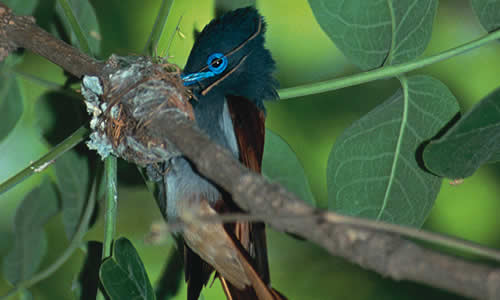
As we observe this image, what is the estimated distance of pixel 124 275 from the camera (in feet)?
4.24

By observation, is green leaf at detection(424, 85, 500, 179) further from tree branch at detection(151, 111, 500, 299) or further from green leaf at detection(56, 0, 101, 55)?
green leaf at detection(56, 0, 101, 55)

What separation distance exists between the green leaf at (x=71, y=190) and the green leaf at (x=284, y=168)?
673mm

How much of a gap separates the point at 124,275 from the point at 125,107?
478 mm

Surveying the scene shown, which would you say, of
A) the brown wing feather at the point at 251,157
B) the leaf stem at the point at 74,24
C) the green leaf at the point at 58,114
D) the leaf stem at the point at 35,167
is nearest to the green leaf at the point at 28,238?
the green leaf at the point at 58,114

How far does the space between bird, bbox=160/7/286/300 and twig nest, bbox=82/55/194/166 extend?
0.14m

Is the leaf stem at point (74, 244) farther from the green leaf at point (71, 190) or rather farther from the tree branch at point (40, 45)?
the tree branch at point (40, 45)

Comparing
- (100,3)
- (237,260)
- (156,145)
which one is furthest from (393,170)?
(100,3)

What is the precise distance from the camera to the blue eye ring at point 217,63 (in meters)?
1.95

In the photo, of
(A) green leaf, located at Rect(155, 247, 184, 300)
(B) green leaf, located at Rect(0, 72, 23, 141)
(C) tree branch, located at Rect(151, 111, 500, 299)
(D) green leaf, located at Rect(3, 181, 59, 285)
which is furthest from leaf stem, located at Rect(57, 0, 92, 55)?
(C) tree branch, located at Rect(151, 111, 500, 299)

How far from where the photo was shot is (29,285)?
1910mm

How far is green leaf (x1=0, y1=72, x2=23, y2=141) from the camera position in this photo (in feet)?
6.28

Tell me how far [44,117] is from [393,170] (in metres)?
1.26

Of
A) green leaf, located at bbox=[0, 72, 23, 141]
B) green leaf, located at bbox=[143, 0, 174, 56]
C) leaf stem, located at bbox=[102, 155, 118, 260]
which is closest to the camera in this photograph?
leaf stem, located at bbox=[102, 155, 118, 260]

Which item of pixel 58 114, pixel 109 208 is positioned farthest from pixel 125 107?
pixel 58 114
